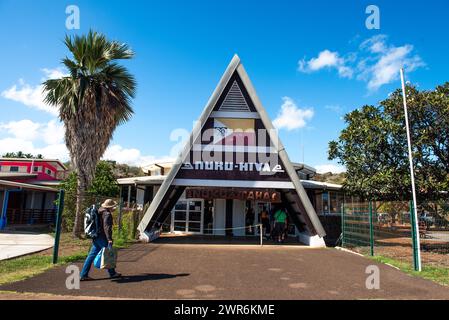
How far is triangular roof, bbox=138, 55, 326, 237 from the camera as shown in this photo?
503 inches

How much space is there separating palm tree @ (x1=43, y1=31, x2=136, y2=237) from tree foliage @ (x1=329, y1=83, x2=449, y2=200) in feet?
36.5

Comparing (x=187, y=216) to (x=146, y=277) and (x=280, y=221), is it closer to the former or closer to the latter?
(x=280, y=221)

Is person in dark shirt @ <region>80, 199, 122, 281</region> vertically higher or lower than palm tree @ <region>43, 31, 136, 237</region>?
lower

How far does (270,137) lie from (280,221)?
412cm

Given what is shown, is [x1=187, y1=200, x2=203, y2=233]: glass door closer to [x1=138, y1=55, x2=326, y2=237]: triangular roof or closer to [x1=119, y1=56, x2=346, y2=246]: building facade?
[x1=119, y1=56, x2=346, y2=246]: building facade

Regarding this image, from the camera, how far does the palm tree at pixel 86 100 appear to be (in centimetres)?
1312

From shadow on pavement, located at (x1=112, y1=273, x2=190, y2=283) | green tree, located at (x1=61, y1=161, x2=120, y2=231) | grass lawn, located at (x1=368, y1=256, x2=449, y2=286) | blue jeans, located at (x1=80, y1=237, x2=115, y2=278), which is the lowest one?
shadow on pavement, located at (x1=112, y1=273, x2=190, y2=283)

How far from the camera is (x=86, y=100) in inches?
520

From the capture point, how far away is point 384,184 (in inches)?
488

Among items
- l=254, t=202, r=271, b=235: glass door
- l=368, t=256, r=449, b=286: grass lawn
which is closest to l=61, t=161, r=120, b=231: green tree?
l=254, t=202, r=271, b=235: glass door

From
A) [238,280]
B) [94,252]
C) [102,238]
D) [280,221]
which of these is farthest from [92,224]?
[280,221]

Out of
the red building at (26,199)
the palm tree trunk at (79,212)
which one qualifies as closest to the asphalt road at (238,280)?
the palm tree trunk at (79,212)
